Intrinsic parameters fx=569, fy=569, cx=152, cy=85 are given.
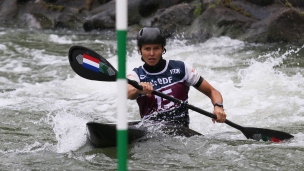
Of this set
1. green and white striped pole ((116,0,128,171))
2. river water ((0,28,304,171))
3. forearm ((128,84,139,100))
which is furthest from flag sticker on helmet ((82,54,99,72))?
green and white striped pole ((116,0,128,171))

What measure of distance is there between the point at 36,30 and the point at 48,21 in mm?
989

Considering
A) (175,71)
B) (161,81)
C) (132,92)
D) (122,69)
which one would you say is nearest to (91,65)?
(132,92)

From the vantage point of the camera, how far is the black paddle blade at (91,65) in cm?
453

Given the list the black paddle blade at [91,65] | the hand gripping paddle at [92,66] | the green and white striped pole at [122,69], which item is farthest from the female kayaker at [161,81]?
the green and white striped pole at [122,69]

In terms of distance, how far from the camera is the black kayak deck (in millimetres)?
5043

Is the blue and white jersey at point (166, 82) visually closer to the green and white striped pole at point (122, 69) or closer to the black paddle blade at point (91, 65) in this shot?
the black paddle blade at point (91, 65)

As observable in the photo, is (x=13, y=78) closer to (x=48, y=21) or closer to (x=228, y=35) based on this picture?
(x=228, y=35)

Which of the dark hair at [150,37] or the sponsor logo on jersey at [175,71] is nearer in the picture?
the dark hair at [150,37]

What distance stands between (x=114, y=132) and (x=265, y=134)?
1.61 m

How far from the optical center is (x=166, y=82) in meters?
5.29

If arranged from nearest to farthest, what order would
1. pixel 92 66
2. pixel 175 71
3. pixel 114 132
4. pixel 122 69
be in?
pixel 122 69 → pixel 92 66 → pixel 114 132 → pixel 175 71

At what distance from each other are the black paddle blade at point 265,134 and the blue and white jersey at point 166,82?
81cm

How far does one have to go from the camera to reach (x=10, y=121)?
7141mm

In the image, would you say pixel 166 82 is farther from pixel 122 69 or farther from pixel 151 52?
pixel 122 69
